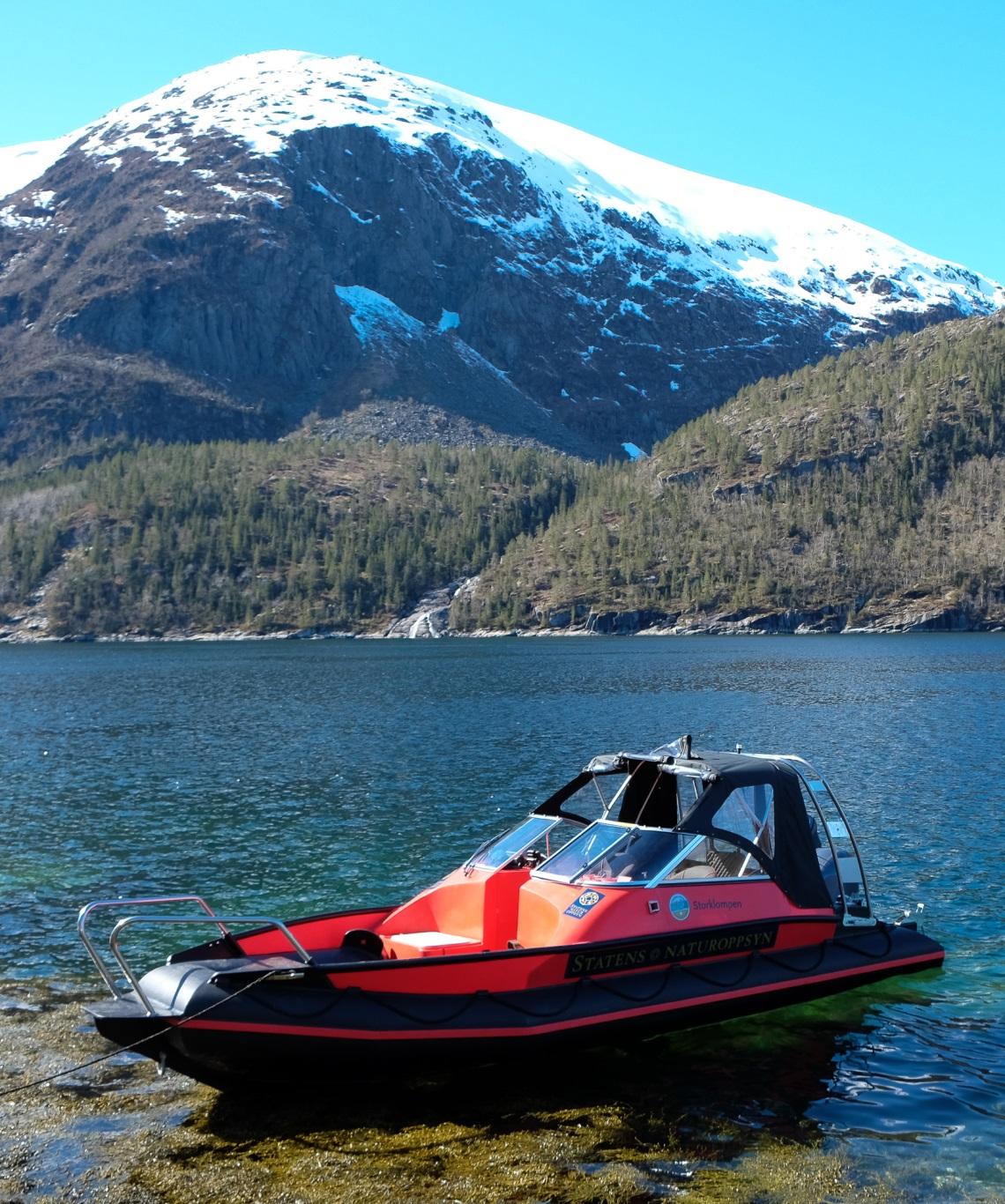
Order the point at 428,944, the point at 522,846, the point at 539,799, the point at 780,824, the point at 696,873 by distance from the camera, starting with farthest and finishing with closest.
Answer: the point at 539,799
the point at 780,824
the point at 522,846
the point at 696,873
the point at 428,944

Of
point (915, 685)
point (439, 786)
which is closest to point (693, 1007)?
point (439, 786)

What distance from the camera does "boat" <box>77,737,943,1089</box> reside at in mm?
14281

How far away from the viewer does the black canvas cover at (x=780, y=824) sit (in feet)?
60.4

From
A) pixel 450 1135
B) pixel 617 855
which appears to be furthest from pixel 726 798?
pixel 450 1135

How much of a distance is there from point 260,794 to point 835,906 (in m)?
25.9

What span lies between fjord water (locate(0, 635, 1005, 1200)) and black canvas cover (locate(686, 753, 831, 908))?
1.97 metres

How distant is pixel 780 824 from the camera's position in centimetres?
1903

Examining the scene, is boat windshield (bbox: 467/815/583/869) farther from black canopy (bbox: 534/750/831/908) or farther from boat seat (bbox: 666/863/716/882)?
boat seat (bbox: 666/863/716/882)

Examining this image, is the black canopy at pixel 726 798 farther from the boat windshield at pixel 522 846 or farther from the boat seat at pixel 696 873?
the boat seat at pixel 696 873

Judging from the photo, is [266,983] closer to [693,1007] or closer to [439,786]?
[693,1007]

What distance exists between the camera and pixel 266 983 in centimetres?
1444

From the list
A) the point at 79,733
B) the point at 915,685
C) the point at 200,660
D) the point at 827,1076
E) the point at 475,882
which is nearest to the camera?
the point at 827,1076

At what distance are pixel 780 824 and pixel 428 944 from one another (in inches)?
238

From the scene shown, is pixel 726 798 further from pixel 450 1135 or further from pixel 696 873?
pixel 450 1135
